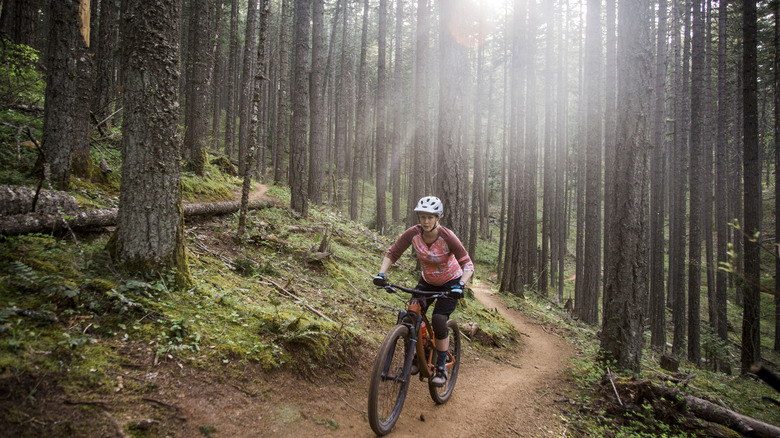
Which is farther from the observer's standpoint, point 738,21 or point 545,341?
point 738,21

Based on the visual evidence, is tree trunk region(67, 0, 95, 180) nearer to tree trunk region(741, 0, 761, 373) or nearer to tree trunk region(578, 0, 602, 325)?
tree trunk region(578, 0, 602, 325)

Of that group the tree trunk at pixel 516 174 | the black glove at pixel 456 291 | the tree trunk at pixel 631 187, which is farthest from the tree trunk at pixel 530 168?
the black glove at pixel 456 291

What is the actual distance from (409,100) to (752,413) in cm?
3381

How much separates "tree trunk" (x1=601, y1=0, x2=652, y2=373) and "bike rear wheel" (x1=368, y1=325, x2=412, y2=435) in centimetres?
Result: 447

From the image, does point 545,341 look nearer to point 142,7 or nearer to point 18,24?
point 142,7

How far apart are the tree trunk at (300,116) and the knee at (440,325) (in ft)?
27.8

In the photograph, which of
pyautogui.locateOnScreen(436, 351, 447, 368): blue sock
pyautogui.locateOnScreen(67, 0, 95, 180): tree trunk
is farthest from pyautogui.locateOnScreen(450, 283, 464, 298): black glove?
pyautogui.locateOnScreen(67, 0, 95, 180): tree trunk

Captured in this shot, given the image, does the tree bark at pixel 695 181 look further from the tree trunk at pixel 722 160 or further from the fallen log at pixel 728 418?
the fallen log at pixel 728 418

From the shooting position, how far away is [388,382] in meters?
3.94

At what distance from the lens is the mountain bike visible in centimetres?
371

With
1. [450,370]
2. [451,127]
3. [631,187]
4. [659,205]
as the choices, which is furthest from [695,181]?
[450,370]

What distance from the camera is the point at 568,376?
707cm

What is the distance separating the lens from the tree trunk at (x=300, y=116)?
1233 centimetres

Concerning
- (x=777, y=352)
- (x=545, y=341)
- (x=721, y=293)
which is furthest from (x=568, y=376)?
(x=777, y=352)
